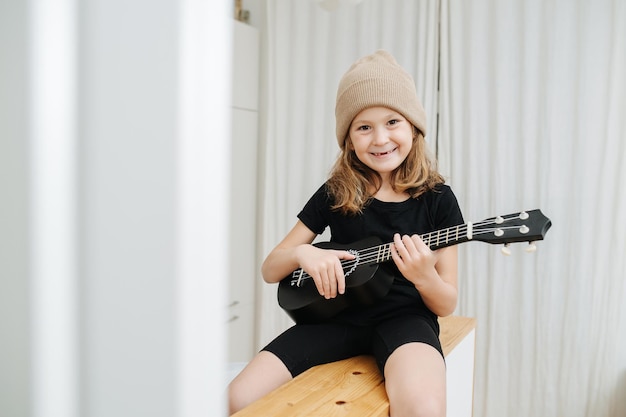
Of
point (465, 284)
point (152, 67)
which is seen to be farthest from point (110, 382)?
point (465, 284)

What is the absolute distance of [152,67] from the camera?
0.25m

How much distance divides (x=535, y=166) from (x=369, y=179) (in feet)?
3.60

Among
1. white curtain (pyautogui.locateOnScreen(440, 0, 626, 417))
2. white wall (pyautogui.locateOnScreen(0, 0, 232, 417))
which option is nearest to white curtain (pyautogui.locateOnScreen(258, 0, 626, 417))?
white curtain (pyautogui.locateOnScreen(440, 0, 626, 417))

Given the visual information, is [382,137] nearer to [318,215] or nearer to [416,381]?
[318,215]

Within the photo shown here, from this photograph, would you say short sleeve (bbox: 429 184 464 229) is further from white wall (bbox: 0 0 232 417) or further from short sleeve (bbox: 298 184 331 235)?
white wall (bbox: 0 0 232 417)

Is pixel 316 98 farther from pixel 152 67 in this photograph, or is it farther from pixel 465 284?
pixel 152 67

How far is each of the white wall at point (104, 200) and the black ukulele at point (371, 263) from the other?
95 centimetres

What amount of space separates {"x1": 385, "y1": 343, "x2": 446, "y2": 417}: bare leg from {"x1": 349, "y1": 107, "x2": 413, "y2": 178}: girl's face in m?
0.46

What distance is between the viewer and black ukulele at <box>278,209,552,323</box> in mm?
1125

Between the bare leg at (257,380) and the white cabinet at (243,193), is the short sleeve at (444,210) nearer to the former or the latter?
the bare leg at (257,380)

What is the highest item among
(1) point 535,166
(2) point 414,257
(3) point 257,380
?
(1) point 535,166

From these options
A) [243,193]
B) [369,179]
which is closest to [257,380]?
[369,179]

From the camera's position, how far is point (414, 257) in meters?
1.17

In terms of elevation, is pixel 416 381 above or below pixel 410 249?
below
